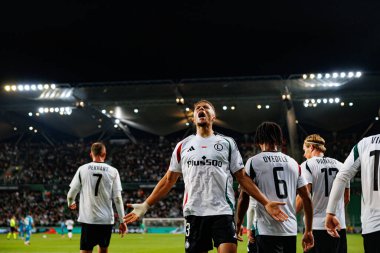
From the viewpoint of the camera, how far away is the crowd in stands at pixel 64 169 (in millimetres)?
46750

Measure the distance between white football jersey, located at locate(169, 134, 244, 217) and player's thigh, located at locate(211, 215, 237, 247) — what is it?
71mm

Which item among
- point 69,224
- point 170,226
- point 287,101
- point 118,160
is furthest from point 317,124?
point 69,224

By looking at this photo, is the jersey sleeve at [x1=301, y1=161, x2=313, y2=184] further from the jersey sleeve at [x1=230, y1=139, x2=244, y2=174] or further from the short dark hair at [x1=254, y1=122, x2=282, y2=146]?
the jersey sleeve at [x1=230, y1=139, x2=244, y2=174]

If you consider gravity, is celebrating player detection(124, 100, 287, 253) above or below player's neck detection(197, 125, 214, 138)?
below

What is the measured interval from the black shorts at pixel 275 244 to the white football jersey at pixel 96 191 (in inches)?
147

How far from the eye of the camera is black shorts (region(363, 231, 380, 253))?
4070 mm

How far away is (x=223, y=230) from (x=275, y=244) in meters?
0.59

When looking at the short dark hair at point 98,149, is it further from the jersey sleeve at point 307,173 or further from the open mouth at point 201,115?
the jersey sleeve at point 307,173

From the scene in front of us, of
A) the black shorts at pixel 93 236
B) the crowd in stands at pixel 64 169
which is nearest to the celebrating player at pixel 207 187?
the black shorts at pixel 93 236

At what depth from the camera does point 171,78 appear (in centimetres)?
3378

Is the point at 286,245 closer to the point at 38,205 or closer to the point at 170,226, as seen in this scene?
the point at 170,226

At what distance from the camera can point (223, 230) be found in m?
5.51

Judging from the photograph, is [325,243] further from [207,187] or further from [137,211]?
[137,211]

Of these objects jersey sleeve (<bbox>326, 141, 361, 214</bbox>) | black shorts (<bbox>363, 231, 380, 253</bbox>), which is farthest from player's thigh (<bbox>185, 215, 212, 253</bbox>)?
black shorts (<bbox>363, 231, 380, 253</bbox>)
